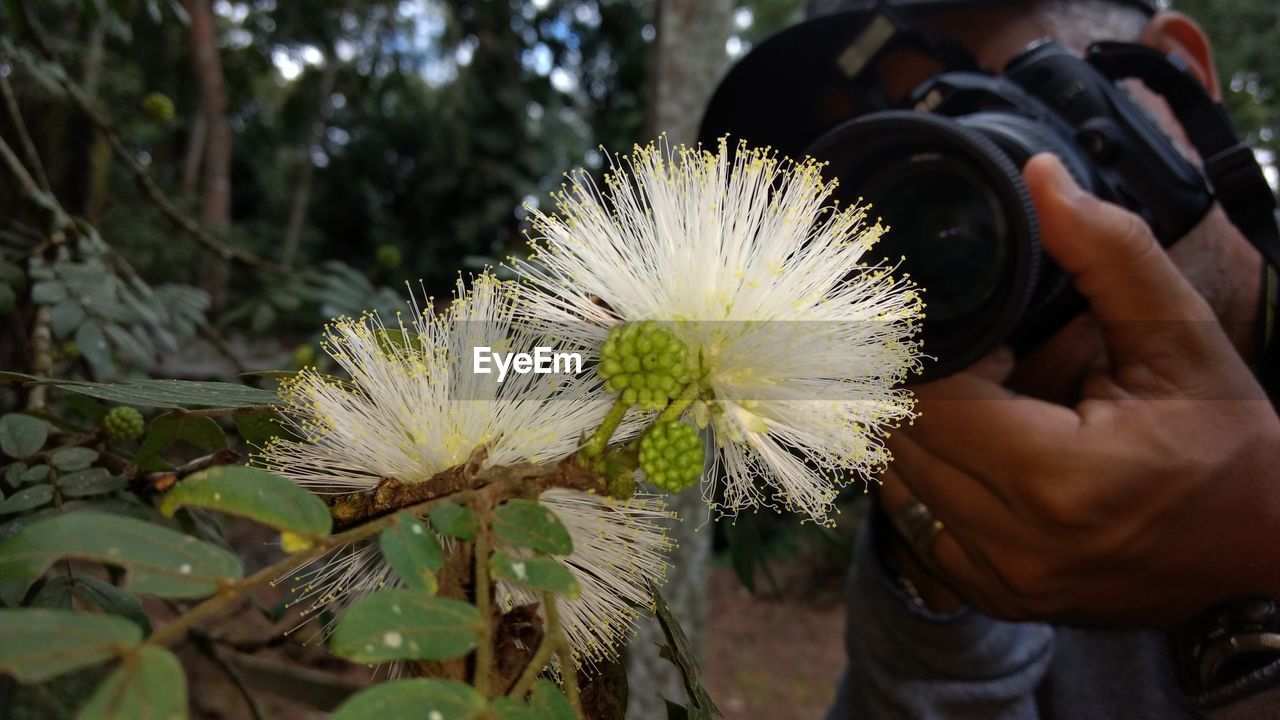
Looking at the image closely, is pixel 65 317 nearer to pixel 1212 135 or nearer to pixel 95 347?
pixel 95 347

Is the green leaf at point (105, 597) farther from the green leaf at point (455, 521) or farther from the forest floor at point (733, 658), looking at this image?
the forest floor at point (733, 658)

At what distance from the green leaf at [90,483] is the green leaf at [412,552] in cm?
46

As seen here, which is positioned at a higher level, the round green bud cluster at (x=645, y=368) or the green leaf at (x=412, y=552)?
the round green bud cluster at (x=645, y=368)

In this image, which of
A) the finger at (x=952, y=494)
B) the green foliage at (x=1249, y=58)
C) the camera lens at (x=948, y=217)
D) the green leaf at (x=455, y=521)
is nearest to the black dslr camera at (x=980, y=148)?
the camera lens at (x=948, y=217)

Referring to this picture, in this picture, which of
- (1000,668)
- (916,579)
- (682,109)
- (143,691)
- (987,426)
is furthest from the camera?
(682,109)

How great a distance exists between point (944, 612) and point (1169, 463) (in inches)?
19.8

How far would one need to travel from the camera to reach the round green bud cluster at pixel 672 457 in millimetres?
468

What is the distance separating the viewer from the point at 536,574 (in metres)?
0.41

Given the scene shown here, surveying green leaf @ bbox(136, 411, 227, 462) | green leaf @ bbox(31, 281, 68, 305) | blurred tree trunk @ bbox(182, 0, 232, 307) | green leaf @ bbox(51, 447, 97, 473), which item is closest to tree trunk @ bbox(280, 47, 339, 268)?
blurred tree trunk @ bbox(182, 0, 232, 307)

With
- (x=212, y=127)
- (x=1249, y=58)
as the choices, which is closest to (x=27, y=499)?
(x=212, y=127)

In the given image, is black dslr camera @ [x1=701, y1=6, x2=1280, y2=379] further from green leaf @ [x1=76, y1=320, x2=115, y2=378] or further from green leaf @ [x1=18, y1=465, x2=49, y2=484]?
green leaf @ [x1=76, y1=320, x2=115, y2=378]

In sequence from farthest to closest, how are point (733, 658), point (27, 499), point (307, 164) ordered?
point (307, 164) → point (733, 658) → point (27, 499)

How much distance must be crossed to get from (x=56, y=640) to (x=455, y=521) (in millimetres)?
181

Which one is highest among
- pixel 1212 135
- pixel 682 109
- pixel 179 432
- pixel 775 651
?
pixel 682 109
